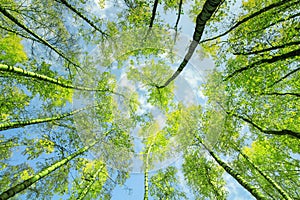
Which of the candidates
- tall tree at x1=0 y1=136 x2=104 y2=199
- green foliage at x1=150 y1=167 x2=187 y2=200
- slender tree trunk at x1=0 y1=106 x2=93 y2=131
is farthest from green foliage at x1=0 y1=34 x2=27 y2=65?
green foliage at x1=150 y1=167 x2=187 y2=200

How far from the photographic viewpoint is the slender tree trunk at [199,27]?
3.25m

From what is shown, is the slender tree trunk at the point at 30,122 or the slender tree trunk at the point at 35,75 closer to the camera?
the slender tree trunk at the point at 35,75

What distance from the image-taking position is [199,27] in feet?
13.5

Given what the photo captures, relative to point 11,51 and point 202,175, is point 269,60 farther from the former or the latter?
point 11,51

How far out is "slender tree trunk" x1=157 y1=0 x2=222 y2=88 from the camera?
3246 mm

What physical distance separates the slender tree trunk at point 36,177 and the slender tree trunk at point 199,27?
2.92 metres

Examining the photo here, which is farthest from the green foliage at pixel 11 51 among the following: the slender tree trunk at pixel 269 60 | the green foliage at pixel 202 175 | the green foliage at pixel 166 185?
the slender tree trunk at pixel 269 60

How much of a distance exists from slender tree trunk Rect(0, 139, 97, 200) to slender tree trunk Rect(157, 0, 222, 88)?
292 cm

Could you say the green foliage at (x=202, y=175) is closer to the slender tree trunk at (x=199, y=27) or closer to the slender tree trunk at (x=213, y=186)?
the slender tree trunk at (x=213, y=186)

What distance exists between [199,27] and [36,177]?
395 cm

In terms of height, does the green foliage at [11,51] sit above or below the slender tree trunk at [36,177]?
above

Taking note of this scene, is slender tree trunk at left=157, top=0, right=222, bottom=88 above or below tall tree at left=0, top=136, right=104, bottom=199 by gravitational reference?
above

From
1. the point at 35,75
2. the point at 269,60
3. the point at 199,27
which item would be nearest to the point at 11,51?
the point at 35,75

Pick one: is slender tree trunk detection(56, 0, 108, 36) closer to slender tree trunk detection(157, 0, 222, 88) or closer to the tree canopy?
the tree canopy
